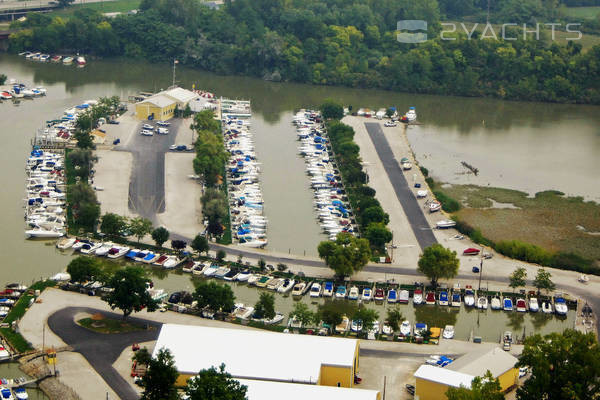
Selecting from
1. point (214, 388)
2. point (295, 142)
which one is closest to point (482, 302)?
point (214, 388)

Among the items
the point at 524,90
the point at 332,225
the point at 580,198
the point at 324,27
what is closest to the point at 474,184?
the point at 580,198

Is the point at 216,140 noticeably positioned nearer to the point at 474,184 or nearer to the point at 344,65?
the point at 474,184

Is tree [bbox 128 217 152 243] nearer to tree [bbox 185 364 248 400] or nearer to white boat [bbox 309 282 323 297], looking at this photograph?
white boat [bbox 309 282 323 297]

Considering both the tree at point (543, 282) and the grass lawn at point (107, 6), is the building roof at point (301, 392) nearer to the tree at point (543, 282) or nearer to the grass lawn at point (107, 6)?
the tree at point (543, 282)

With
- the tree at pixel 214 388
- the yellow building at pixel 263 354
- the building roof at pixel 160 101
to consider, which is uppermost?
the tree at pixel 214 388

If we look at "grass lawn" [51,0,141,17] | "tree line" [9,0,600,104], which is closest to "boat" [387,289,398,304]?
"tree line" [9,0,600,104]

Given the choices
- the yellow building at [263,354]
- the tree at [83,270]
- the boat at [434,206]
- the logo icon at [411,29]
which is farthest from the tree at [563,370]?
the logo icon at [411,29]
